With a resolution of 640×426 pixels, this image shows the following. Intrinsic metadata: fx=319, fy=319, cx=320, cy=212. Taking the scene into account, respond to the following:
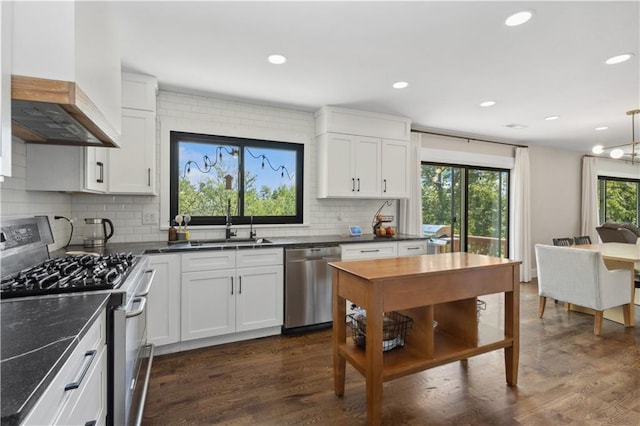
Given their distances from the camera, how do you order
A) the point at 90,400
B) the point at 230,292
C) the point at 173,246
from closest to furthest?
the point at 90,400
the point at 173,246
the point at 230,292

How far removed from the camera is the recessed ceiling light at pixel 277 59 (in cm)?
259

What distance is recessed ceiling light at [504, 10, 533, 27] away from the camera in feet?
6.59

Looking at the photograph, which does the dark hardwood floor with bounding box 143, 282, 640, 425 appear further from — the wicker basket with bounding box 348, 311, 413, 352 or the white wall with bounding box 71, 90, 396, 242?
the white wall with bounding box 71, 90, 396, 242

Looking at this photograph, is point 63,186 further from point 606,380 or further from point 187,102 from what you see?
point 606,380

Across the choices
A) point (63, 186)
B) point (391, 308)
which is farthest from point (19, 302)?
point (391, 308)

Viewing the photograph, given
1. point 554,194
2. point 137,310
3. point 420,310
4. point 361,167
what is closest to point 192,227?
point 137,310

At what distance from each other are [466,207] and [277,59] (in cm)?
417

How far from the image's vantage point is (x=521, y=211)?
5738mm

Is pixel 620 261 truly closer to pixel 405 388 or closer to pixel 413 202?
pixel 413 202

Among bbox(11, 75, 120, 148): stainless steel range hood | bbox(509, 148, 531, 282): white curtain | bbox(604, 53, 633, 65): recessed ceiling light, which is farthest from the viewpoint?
bbox(509, 148, 531, 282): white curtain

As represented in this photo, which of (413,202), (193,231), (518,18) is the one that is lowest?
(193,231)

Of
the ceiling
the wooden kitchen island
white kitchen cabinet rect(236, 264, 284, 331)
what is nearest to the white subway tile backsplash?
the ceiling

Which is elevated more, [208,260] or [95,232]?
[95,232]

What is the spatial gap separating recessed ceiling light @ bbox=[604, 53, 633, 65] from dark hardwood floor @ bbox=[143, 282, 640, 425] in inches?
100
